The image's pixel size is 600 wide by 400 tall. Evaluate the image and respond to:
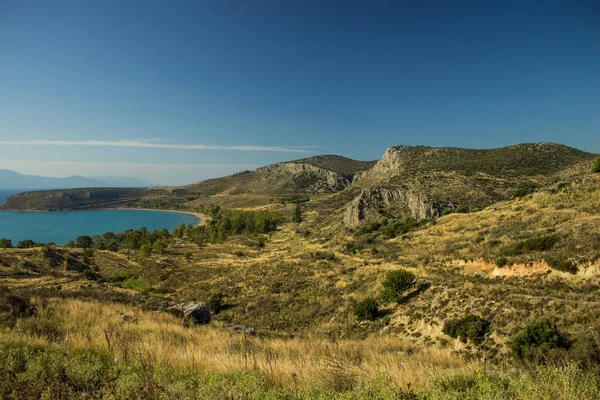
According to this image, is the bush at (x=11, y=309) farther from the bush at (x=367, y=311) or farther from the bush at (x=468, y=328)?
the bush at (x=367, y=311)

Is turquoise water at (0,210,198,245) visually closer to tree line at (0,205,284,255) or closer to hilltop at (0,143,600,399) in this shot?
tree line at (0,205,284,255)

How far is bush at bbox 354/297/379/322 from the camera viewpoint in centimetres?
1841

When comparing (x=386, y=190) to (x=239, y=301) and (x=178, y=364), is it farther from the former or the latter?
(x=178, y=364)

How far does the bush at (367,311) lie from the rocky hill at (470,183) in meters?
40.9

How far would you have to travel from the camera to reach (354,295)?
23172 millimetres

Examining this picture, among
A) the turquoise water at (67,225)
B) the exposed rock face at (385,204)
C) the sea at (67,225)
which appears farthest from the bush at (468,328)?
the sea at (67,225)

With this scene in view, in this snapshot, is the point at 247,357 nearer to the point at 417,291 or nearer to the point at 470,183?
the point at 417,291

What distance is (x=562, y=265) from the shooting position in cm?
1753

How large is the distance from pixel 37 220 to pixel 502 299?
254 m

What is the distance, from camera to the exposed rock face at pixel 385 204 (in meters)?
60.3

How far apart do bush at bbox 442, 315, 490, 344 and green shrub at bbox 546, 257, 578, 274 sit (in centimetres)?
958

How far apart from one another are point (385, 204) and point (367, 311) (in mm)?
55181

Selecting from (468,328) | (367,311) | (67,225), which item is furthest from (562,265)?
(67,225)

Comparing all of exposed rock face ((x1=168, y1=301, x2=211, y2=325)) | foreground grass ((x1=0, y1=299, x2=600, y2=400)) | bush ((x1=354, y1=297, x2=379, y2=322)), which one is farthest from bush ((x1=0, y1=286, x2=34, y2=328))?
bush ((x1=354, y1=297, x2=379, y2=322))
